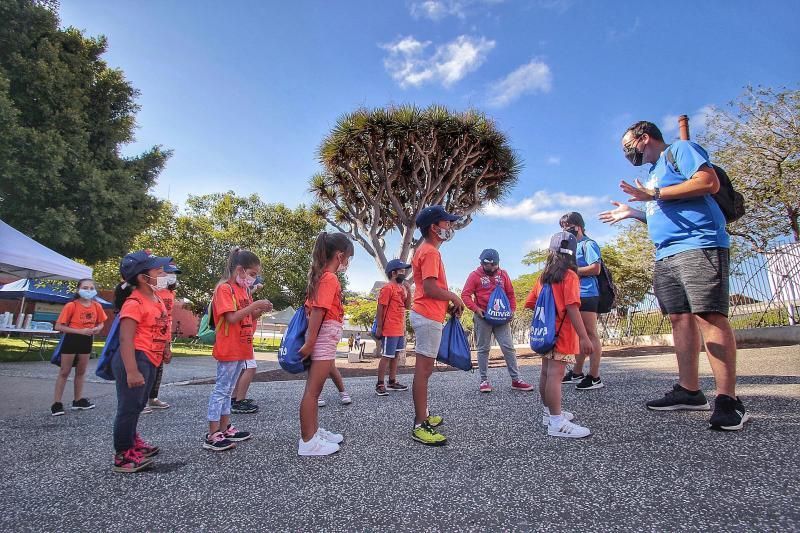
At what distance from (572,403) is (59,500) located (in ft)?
12.1

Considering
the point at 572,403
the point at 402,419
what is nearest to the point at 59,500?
the point at 402,419

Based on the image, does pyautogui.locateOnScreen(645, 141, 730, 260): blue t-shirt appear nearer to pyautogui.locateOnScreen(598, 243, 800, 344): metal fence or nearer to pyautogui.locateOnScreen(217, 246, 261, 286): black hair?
pyautogui.locateOnScreen(217, 246, 261, 286): black hair

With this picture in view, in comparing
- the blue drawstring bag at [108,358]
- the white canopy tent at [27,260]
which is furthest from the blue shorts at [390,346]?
the white canopy tent at [27,260]

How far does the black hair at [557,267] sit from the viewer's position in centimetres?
323

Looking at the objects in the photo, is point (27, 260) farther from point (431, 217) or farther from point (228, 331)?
point (431, 217)

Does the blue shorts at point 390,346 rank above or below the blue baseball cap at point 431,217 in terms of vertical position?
below

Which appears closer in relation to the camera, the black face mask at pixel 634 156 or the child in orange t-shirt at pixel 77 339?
the black face mask at pixel 634 156

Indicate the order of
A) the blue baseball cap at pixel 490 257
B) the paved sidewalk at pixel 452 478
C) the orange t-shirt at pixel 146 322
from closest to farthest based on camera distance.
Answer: the paved sidewalk at pixel 452 478 → the orange t-shirt at pixel 146 322 → the blue baseball cap at pixel 490 257

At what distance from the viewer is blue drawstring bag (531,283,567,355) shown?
3.06m

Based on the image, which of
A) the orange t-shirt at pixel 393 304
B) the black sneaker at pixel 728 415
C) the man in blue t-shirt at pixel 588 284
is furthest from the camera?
the orange t-shirt at pixel 393 304

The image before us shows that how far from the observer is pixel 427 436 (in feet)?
9.50

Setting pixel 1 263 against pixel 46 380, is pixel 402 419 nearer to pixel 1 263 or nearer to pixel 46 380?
pixel 46 380

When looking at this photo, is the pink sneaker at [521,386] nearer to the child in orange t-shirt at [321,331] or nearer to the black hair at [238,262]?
the child in orange t-shirt at [321,331]

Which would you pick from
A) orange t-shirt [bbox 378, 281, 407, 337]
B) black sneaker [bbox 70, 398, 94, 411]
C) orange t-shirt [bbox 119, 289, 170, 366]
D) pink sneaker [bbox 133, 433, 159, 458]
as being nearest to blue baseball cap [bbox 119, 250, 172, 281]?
orange t-shirt [bbox 119, 289, 170, 366]
